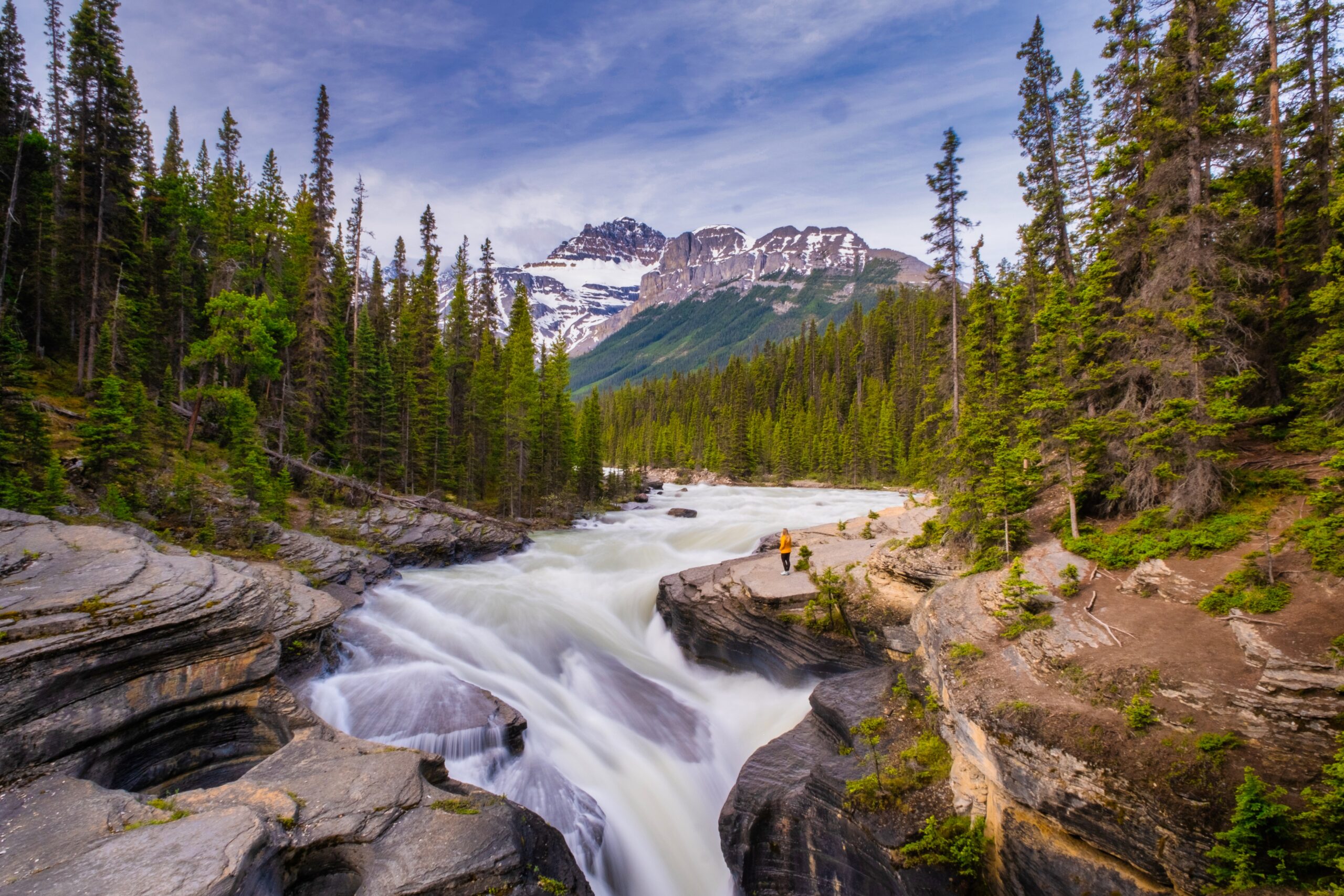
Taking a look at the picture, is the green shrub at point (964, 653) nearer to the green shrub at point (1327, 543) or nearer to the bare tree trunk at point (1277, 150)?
the green shrub at point (1327, 543)

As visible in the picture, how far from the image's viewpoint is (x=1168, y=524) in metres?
9.69

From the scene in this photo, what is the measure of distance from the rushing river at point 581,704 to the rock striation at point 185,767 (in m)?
2.23

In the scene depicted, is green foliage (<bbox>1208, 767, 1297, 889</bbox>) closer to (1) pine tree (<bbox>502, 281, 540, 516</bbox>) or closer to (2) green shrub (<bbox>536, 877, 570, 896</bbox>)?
(2) green shrub (<bbox>536, 877, 570, 896</bbox>)

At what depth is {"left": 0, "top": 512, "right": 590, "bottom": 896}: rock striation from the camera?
5227mm

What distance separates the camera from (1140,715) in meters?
6.57

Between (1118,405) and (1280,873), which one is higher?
(1118,405)

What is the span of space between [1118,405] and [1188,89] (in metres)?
6.82

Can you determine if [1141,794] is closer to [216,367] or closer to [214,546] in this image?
[214,546]

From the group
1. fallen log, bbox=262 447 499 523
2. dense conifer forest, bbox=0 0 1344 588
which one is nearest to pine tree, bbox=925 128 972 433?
dense conifer forest, bbox=0 0 1344 588

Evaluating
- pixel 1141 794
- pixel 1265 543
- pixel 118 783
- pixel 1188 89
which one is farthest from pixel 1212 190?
pixel 118 783

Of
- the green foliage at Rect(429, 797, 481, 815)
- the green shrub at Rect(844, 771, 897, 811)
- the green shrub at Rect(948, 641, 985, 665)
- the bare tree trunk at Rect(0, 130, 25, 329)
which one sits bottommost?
the green shrub at Rect(844, 771, 897, 811)

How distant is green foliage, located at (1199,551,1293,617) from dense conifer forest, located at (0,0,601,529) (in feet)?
78.5

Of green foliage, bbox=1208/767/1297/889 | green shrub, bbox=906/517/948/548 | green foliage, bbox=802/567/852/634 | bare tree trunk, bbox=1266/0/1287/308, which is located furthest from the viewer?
green foliage, bbox=802/567/852/634

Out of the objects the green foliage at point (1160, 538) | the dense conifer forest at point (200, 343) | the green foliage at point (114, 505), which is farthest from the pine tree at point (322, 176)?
the green foliage at point (1160, 538)
